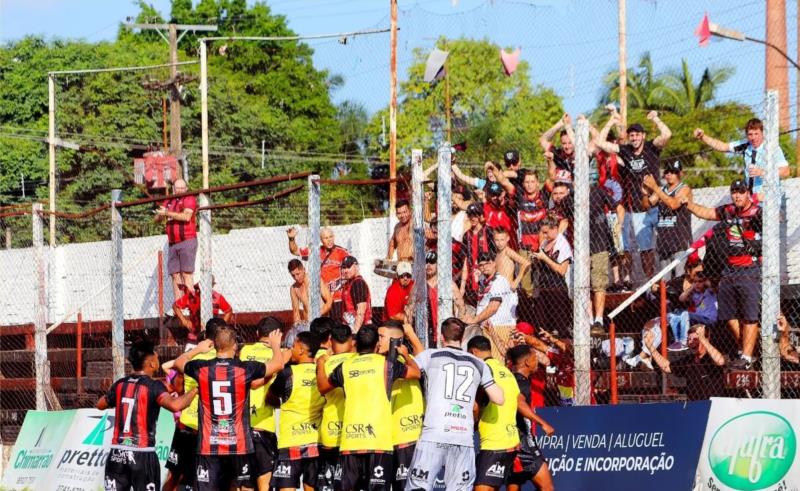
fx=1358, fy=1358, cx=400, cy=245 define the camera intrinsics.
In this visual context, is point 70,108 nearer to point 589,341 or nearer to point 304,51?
point 304,51

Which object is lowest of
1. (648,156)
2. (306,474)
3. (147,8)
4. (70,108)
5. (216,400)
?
(306,474)

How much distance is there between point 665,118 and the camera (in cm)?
4622

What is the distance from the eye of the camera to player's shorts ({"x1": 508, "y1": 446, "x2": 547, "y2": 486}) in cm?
1273

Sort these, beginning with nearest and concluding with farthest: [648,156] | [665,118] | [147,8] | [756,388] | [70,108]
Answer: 1. [756,388]
2. [648,156]
3. [665,118]
4. [70,108]
5. [147,8]

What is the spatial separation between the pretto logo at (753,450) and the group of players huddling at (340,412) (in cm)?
150

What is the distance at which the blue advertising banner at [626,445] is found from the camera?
12.1 meters

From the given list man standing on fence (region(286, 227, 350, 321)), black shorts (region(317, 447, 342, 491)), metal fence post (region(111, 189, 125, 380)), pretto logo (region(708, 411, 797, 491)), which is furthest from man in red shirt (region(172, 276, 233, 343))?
pretto logo (region(708, 411, 797, 491))

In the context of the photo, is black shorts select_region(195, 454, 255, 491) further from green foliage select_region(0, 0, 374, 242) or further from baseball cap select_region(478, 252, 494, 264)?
green foliage select_region(0, 0, 374, 242)

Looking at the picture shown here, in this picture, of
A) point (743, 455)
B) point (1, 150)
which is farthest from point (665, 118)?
point (743, 455)

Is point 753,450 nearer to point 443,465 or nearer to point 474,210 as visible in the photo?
point 443,465


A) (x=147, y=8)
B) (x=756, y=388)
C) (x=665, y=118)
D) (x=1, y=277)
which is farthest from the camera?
(x=147, y=8)

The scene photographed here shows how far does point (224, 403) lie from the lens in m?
12.1

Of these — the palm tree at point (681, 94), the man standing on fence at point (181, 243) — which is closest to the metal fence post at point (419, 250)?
the man standing on fence at point (181, 243)

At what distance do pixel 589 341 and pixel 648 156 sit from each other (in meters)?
2.24
